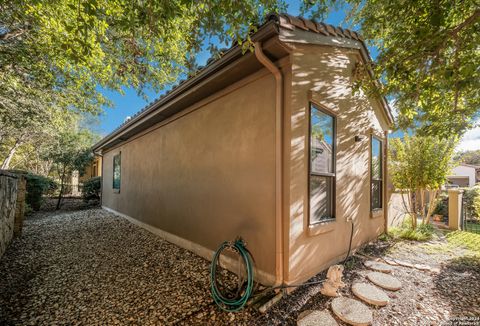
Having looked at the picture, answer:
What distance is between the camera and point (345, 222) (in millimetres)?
4035

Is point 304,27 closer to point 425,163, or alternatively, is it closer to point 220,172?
point 220,172

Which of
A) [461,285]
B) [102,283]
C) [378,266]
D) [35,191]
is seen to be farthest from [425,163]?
[35,191]

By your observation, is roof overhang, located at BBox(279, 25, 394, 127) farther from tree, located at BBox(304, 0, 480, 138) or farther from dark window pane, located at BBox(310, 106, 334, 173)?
dark window pane, located at BBox(310, 106, 334, 173)

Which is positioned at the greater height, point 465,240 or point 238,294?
point 238,294

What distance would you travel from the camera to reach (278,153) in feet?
9.72

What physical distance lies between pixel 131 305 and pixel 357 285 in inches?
125

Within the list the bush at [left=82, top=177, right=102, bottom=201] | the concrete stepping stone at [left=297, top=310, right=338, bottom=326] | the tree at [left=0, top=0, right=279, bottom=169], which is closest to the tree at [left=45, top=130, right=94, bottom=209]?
the bush at [left=82, top=177, right=102, bottom=201]

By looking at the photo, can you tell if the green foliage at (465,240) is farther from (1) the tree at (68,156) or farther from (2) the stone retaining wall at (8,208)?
(1) the tree at (68,156)

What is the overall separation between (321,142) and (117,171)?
29.2 feet

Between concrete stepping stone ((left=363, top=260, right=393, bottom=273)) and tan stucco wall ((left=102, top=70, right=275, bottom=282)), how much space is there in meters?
2.05

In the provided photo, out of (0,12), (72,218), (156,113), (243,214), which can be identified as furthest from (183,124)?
(72,218)

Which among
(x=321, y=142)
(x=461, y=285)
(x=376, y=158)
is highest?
(x=321, y=142)

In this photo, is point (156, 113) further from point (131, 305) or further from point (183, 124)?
point (131, 305)

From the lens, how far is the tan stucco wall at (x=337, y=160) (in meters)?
2.95
